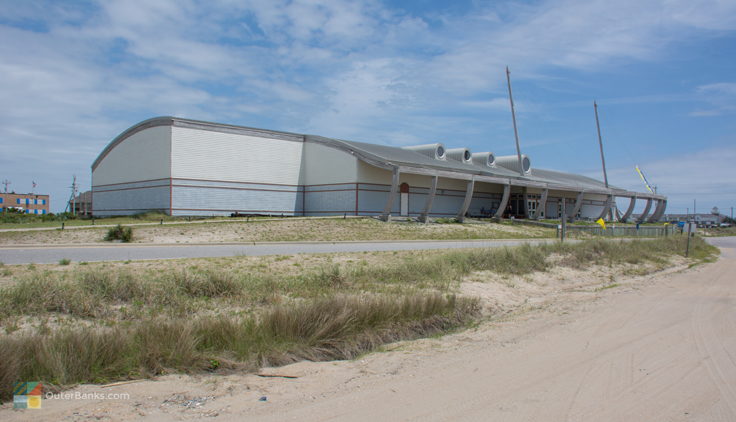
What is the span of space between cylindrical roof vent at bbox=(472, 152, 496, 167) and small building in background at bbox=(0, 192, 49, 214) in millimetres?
91260

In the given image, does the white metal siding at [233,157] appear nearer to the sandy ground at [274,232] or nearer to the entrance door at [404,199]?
the entrance door at [404,199]

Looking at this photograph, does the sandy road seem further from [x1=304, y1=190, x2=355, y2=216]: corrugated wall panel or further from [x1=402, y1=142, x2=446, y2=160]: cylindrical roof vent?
[x1=402, y1=142, x2=446, y2=160]: cylindrical roof vent

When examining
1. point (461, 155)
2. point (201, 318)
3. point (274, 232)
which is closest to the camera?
point (201, 318)

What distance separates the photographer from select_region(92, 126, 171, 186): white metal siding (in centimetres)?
4044

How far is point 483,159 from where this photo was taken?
6278cm

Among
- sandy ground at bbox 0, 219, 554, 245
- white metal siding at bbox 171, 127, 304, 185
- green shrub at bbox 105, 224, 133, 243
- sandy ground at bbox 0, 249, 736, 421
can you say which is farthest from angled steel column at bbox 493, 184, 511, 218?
sandy ground at bbox 0, 249, 736, 421

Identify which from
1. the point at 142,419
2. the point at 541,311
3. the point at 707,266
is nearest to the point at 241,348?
the point at 142,419

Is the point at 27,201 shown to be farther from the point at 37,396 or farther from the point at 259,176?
the point at 37,396

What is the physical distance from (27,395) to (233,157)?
37983mm

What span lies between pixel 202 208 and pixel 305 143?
11.4 meters

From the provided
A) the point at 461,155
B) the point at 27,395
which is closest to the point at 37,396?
the point at 27,395

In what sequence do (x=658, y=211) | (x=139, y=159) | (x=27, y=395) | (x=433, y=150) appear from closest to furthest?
(x=27, y=395) < (x=139, y=159) < (x=433, y=150) < (x=658, y=211)

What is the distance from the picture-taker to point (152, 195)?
41.5 m

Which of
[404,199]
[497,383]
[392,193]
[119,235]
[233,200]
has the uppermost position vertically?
[392,193]
